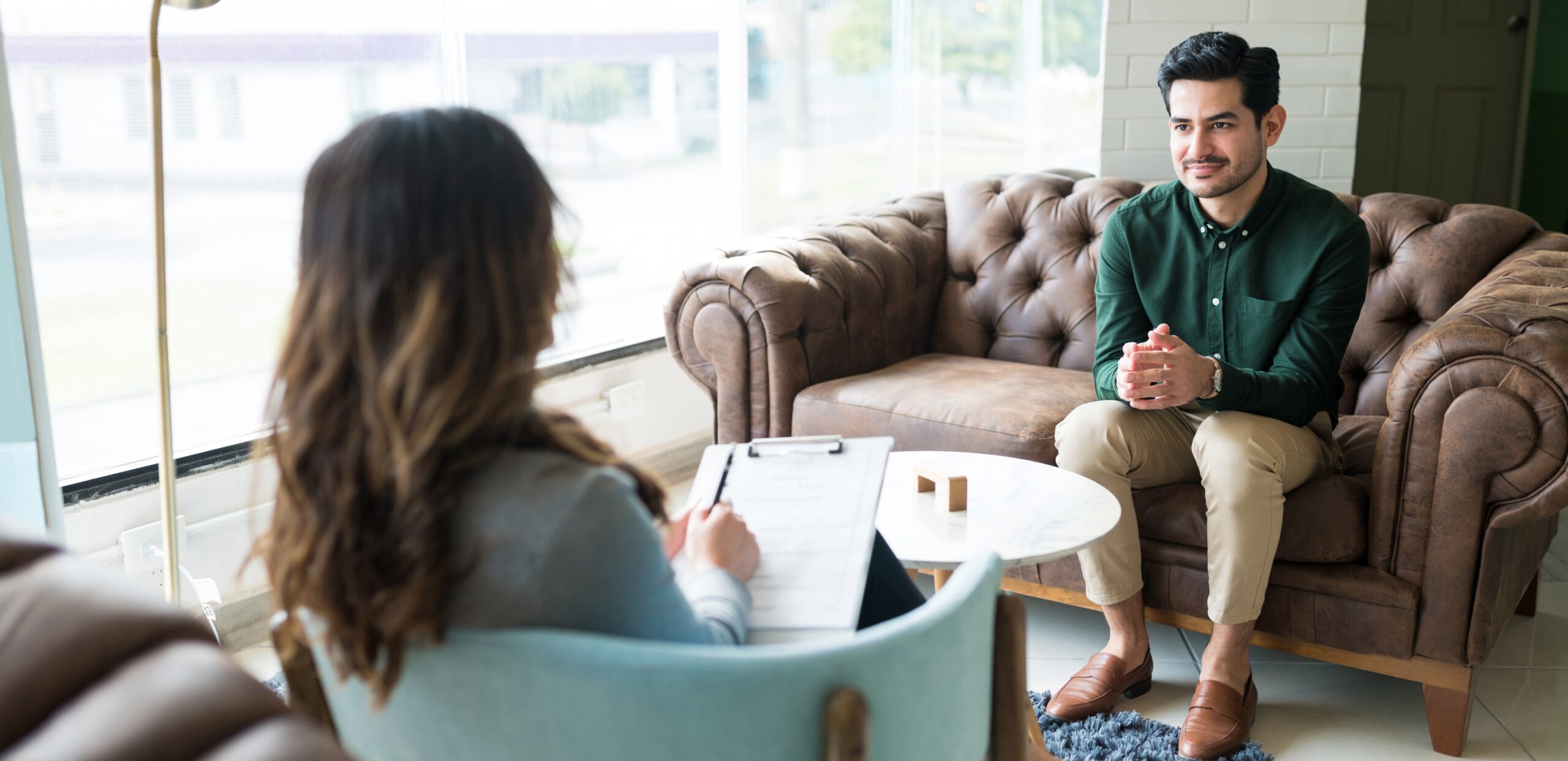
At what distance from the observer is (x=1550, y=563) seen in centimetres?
277

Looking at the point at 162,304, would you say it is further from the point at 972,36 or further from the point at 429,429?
the point at 972,36

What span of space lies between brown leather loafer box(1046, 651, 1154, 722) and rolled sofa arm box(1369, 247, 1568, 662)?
1.41 ft

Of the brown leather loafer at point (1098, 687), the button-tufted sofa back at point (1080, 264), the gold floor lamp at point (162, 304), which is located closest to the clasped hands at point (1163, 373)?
the brown leather loafer at point (1098, 687)

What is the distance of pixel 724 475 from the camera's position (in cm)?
144

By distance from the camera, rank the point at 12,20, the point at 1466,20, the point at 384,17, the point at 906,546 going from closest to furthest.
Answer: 1. the point at 906,546
2. the point at 12,20
3. the point at 384,17
4. the point at 1466,20

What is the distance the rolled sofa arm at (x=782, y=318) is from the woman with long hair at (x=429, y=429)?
151 centimetres

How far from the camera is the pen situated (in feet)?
4.49

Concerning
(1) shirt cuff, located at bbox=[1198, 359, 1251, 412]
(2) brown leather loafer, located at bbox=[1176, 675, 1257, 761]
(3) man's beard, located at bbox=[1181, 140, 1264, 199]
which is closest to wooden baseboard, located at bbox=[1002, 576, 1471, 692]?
(2) brown leather loafer, located at bbox=[1176, 675, 1257, 761]

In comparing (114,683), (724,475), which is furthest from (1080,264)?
(114,683)

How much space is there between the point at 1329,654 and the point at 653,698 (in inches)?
62.0

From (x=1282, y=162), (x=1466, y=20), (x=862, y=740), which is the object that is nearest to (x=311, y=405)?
(x=862, y=740)

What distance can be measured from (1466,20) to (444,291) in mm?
4956

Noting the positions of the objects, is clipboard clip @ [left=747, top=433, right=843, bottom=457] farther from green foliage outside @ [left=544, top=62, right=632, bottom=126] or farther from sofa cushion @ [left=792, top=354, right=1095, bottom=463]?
green foliage outside @ [left=544, top=62, right=632, bottom=126]

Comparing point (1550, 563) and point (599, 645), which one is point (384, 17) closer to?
point (599, 645)
